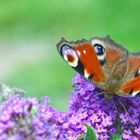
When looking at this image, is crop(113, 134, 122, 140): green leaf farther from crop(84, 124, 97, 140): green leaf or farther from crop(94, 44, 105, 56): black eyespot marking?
crop(94, 44, 105, 56): black eyespot marking

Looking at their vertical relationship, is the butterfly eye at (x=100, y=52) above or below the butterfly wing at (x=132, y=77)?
above

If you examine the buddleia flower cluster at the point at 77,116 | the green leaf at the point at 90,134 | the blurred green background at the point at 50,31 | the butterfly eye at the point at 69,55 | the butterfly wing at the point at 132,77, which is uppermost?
the blurred green background at the point at 50,31

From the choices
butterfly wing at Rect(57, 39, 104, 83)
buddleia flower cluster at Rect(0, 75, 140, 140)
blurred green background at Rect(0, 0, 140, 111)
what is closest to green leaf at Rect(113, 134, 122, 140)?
buddleia flower cluster at Rect(0, 75, 140, 140)

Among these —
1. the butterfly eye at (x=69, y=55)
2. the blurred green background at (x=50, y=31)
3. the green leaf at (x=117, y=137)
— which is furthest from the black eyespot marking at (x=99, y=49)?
the blurred green background at (x=50, y=31)

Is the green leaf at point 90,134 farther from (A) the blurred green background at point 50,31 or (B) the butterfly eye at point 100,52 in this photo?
(A) the blurred green background at point 50,31

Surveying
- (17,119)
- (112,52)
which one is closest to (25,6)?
(112,52)

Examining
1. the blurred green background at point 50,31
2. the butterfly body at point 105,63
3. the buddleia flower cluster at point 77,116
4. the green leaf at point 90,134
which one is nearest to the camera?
the buddleia flower cluster at point 77,116

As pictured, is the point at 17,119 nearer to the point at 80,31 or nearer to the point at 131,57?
the point at 131,57
